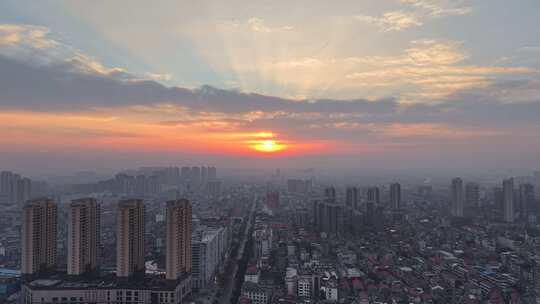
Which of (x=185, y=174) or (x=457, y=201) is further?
(x=185, y=174)

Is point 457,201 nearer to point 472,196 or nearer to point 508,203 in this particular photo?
point 508,203

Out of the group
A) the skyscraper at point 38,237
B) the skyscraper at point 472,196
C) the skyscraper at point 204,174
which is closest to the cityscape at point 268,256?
the skyscraper at point 38,237

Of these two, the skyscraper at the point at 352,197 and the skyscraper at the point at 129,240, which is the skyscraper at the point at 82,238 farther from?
the skyscraper at the point at 352,197

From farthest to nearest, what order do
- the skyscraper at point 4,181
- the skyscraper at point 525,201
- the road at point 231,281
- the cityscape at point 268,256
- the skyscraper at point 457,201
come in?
the skyscraper at point 4,181 < the skyscraper at point 457,201 < the skyscraper at point 525,201 < the road at point 231,281 < the cityscape at point 268,256

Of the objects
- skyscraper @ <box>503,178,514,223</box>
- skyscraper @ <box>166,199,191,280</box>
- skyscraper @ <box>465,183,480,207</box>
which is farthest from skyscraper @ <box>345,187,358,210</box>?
skyscraper @ <box>166,199,191,280</box>

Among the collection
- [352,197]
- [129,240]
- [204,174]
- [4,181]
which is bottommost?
[352,197]

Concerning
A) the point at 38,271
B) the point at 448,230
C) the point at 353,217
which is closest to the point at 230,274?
the point at 38,271

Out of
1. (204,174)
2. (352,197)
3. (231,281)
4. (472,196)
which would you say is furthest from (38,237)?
(204,174)
